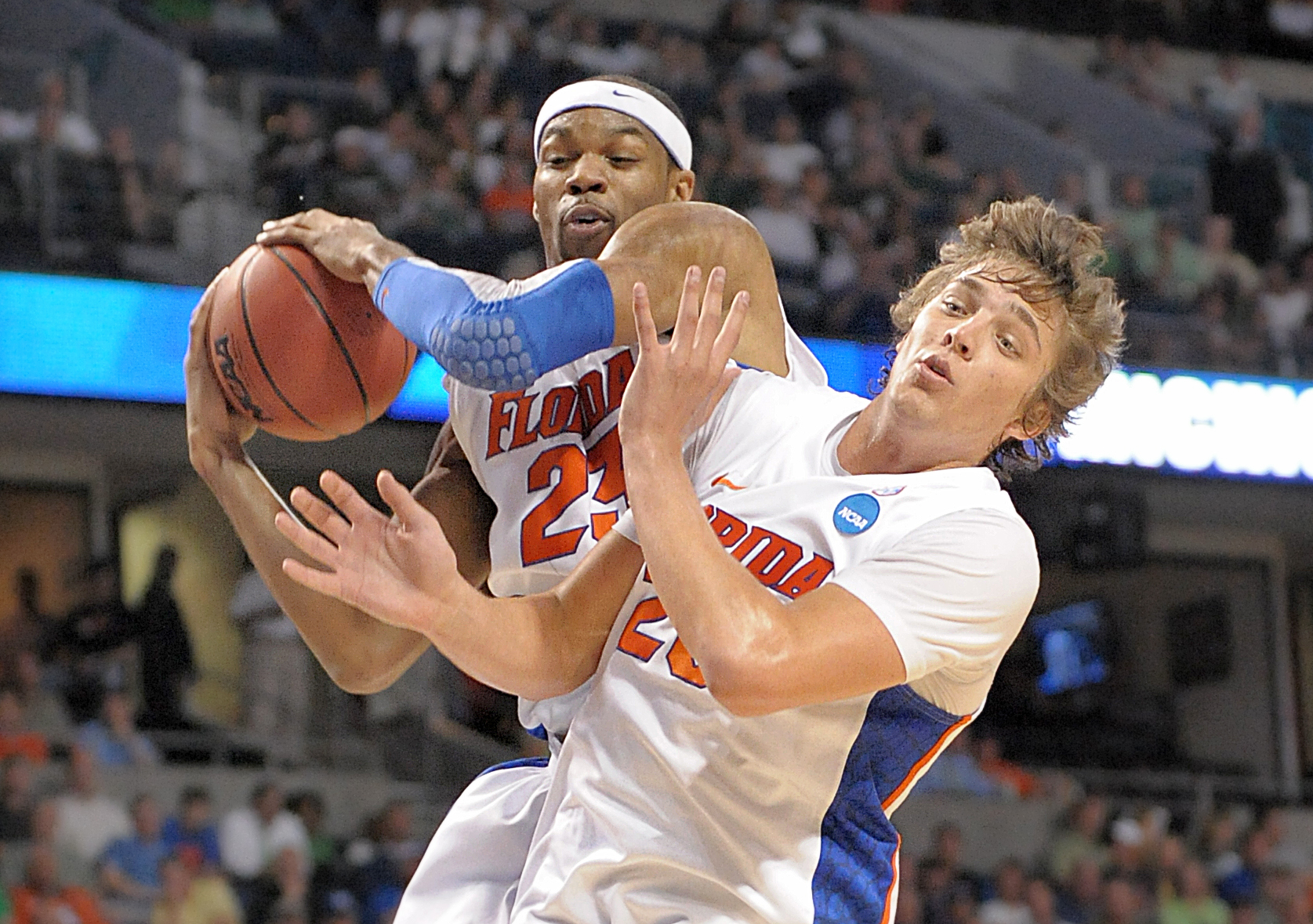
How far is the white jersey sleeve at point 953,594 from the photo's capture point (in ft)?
6.98

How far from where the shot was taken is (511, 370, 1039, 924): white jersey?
7.25 feet

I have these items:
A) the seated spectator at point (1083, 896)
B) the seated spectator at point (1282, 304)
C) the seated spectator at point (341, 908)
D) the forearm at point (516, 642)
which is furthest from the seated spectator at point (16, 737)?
the seated spectator at point (1282, 304)

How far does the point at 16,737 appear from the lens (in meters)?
8.62

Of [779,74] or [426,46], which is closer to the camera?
[426,46]

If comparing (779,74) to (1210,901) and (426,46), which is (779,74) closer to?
(426,46)

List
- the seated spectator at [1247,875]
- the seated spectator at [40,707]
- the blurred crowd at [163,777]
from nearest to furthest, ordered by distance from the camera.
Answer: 1. the blurred crowd at [163,777]
2. the seated spectator at [40,707]
3. the seated spectator at [1247,875]

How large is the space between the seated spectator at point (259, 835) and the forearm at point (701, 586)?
6696mm

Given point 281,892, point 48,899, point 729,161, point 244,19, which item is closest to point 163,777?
point 281,892

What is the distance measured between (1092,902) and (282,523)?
8836 millimetres

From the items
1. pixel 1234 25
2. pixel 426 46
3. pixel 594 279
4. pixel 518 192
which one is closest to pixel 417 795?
pixel 518 192

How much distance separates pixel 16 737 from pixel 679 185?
21.4ft

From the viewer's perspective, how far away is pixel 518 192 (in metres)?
10.1

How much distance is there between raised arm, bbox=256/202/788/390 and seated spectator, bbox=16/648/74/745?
6.75m

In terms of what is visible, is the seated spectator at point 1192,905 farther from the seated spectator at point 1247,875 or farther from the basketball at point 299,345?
the basketball at point 299,345
